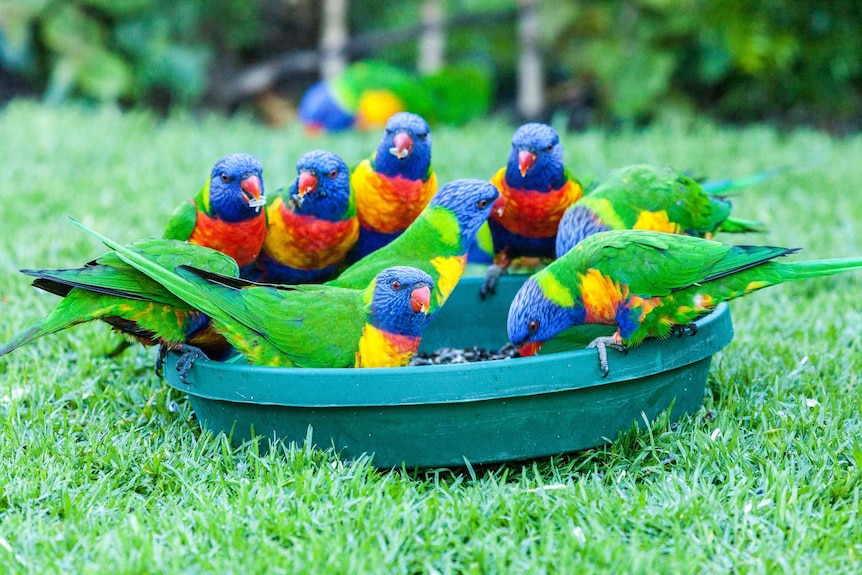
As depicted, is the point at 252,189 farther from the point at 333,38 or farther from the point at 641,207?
the point at 333,38

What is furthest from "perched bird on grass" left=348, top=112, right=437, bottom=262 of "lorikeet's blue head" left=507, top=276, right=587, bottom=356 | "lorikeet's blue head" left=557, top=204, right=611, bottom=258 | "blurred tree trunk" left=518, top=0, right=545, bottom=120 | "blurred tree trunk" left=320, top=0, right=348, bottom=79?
"blurred tree trunk" left=320, top=0, right=348, bottom=79

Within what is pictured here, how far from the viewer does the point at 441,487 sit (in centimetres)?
234

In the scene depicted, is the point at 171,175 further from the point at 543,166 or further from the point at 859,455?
the point at 859,455

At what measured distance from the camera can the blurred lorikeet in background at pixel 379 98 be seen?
707cm

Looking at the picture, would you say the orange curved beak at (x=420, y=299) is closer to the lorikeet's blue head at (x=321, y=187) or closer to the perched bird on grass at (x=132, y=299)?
the perched bird on grass at (x=132, y=299)

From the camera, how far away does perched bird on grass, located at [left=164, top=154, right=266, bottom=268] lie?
109 inches

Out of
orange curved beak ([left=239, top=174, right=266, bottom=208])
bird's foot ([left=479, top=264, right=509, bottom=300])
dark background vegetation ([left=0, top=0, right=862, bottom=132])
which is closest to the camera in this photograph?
orange curved beak ([left=239, top=174, right=266, bottom=208])

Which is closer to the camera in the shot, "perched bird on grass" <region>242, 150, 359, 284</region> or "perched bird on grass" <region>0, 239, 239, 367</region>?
"perched bird on grass" <region>0, 239, 239, 367</region>

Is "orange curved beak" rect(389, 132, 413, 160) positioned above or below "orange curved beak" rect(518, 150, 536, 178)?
above

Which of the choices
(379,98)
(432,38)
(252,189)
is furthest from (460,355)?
(432,38)

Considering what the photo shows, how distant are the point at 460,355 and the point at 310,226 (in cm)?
70

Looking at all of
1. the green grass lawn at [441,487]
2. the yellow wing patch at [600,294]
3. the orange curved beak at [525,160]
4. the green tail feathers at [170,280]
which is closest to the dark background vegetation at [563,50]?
the green grass lawn at [441,487]

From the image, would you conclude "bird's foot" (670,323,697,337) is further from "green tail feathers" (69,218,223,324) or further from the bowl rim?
"green tail feathers" (69,218,223,324)

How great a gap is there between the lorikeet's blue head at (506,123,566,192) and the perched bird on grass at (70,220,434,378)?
2.76ft
